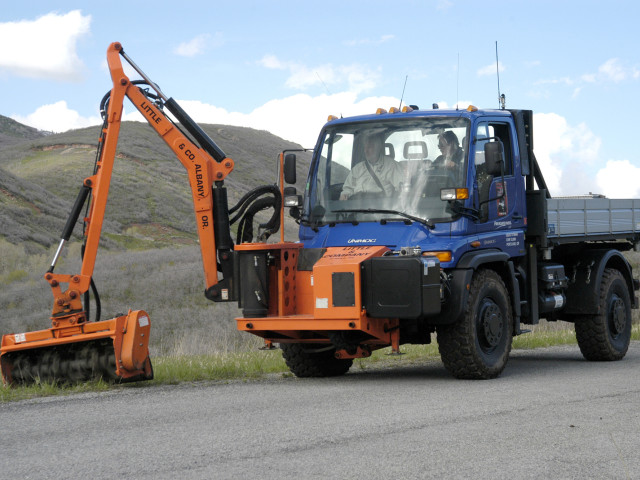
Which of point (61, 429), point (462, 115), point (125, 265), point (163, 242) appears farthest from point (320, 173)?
point (163, 242)

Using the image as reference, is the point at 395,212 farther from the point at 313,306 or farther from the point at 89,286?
the point at 89,286

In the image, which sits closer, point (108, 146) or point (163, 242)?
point (108, 146)

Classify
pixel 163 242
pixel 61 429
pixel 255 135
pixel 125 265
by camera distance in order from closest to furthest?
pixel 61 429 < pixel 125 265 < pixel 163 242 < pixel 255 135

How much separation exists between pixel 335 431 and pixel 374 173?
4362 mm

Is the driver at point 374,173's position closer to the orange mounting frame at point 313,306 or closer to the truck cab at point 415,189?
the truck cab at point 415,189

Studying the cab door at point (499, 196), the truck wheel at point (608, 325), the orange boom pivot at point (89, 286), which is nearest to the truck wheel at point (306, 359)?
the orange boom pivot at point (89, 286)

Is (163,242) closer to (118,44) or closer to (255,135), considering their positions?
(118,44)

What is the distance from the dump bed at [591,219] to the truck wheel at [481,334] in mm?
1856

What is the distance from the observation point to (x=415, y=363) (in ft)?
42.9

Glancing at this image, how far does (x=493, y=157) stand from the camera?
10633mm

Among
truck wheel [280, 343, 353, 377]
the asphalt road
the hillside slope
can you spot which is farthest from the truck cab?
the hillside slope

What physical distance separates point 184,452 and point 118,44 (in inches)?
265

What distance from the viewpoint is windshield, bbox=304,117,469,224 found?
424 inches

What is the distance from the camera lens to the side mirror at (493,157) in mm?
10609
